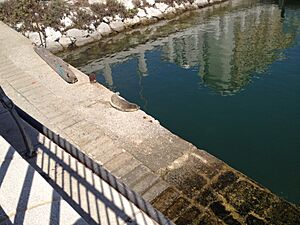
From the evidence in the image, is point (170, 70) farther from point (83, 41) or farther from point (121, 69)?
point (83, 41)

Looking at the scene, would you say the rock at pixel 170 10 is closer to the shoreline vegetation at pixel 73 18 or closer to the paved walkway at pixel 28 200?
the shoreline vegetation at pixel 73 18

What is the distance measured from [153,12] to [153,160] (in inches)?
812

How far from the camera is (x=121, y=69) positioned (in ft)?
66.0

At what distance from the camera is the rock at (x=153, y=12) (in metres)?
27.1

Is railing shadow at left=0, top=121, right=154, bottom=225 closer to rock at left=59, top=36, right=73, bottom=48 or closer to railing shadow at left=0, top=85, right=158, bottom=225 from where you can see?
railing shadow at left=0, top=85, right=158, bottom=225

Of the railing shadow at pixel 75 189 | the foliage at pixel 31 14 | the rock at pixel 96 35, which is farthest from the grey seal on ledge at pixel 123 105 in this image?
the rock at pixel 96 35

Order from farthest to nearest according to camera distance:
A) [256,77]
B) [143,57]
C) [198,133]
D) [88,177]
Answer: [143,57] → [256,77] → [198,133] → [88,177]

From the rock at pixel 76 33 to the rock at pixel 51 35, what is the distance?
2.46ft

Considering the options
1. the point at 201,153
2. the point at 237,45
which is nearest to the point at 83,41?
the point at 237,45

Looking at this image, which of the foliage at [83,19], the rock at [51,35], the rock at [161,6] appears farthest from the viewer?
the rock at [161,6]

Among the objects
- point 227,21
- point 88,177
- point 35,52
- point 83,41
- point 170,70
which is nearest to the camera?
point 88,177

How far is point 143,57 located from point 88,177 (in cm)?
1625

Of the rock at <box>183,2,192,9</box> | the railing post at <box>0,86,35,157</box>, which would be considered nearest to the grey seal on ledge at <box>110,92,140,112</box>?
the railing post at <box>0,86,35,157</box>

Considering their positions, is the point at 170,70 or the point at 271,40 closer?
the point at 170,70
